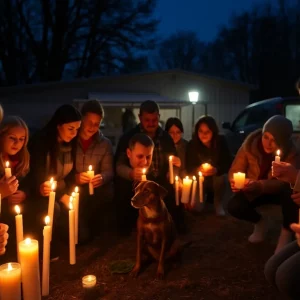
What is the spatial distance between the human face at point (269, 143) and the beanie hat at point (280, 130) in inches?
1.4

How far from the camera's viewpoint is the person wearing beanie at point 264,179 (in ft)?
14.2

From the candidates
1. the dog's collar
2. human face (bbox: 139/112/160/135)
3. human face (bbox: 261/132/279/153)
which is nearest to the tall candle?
the dog's collar

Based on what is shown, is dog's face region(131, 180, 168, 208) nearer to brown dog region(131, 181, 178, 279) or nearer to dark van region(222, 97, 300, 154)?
brown dog region(131, 181, 178, 279)

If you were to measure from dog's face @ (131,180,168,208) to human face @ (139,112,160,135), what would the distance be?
5.04 ft

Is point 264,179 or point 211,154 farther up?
point 211,154

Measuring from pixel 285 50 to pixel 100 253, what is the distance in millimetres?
29176

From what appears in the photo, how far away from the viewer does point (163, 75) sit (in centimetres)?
1700

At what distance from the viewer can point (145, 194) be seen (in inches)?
145

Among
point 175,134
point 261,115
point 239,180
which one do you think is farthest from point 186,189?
point 261,115

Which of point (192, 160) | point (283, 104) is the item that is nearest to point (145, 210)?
point (192, 160)

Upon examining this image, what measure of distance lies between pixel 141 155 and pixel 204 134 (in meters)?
1.75

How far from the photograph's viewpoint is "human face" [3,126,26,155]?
3.92 meters

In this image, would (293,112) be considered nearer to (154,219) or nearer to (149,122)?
(149,122)

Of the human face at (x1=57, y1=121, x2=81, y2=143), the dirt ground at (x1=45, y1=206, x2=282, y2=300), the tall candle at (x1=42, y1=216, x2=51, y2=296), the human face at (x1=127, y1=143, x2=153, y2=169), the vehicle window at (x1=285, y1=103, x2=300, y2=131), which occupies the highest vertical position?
the vehicle window at (x1=285, y1=103, x2=300, y2=131)
